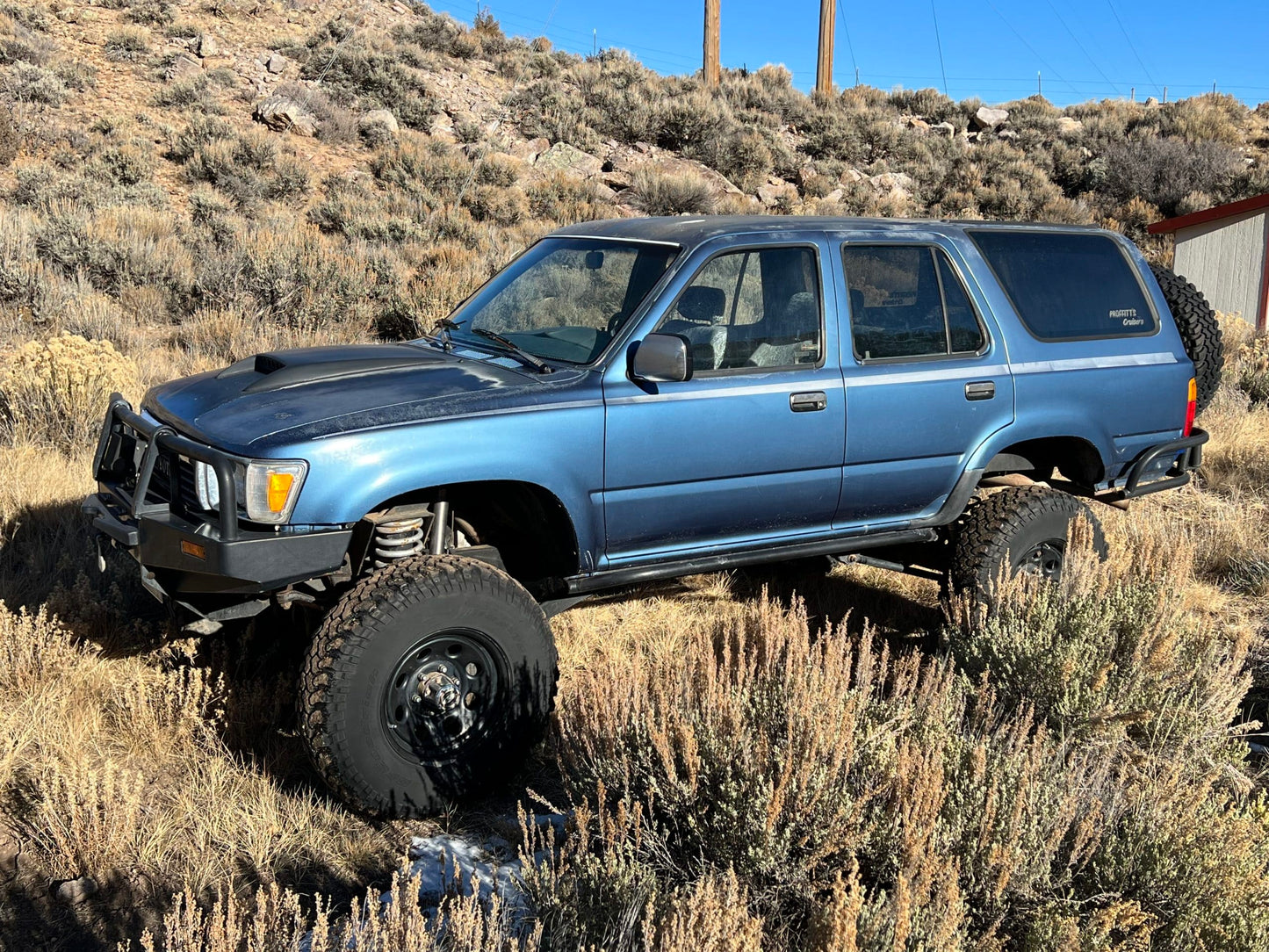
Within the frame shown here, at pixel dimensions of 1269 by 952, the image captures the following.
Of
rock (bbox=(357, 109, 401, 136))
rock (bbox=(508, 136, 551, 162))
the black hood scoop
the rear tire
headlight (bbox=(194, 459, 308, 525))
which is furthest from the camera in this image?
rock (bbox=(508, 136, 551, 162))

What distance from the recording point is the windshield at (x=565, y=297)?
4496 millimetres

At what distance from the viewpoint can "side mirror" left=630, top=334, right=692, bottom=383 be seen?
408 cm

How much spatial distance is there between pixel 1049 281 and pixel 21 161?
1488cm

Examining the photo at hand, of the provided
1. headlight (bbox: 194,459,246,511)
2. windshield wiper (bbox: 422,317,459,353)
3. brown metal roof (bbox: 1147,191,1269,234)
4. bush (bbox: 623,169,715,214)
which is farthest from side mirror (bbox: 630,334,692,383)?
bush (bbox: 623,169,715,214)

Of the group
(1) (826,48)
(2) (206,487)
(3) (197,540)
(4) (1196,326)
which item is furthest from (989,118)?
(3) (197,540)

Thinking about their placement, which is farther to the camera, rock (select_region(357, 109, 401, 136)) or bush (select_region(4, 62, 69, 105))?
rock (select_region(357, 109, 401, 136))

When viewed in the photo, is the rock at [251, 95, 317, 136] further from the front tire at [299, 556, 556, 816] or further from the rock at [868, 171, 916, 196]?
the front tire at [299, 556, 556, 816]

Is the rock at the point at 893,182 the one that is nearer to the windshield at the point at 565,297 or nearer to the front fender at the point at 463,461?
the windshield at the point at 565,297

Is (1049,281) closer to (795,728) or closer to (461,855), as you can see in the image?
(795,728)

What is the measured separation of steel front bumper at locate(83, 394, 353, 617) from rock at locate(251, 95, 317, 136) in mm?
16106

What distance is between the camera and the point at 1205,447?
8.99 metres

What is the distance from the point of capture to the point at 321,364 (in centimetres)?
439

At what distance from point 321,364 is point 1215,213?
530 inches

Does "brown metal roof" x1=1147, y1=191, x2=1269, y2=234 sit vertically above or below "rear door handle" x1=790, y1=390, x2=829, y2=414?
above
